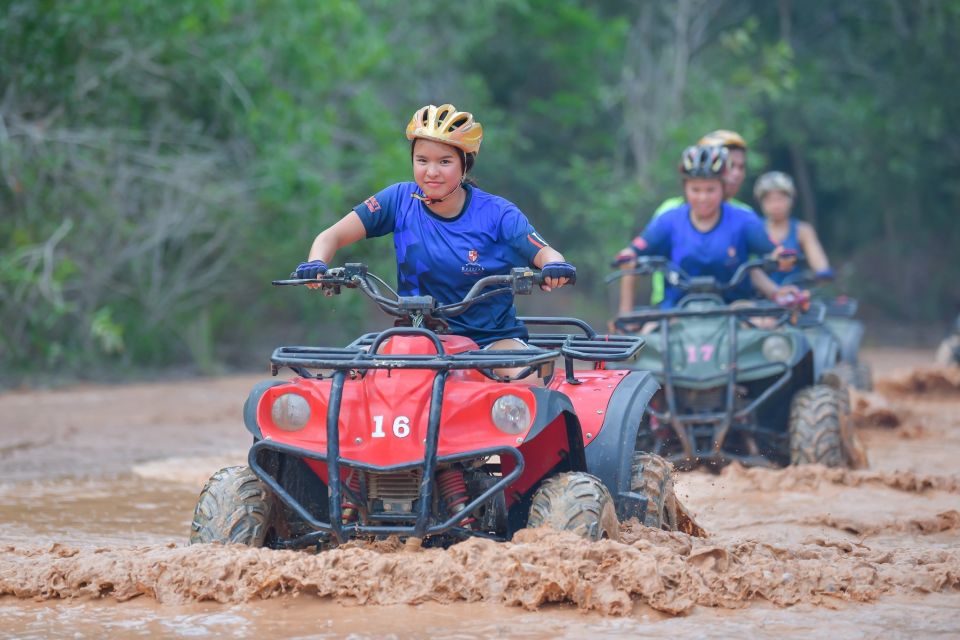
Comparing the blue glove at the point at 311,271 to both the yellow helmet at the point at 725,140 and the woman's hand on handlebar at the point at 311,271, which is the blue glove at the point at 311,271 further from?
the yellow helmet at the point at 725,140

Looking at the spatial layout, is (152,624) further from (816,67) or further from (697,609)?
(816,67)

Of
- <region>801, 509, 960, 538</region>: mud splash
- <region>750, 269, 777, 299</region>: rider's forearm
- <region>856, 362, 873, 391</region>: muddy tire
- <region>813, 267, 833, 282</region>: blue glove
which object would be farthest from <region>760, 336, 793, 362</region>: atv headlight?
<region>856, 362, 873, 391</region>: muddy tire

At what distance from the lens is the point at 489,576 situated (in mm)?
4816

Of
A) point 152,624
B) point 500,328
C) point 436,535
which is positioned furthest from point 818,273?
point 152,624

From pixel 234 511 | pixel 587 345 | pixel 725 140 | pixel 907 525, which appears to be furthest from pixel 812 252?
pixel 234 511

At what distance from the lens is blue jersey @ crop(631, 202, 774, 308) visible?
952 cm

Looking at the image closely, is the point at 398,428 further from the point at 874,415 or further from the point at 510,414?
the point at 874,415

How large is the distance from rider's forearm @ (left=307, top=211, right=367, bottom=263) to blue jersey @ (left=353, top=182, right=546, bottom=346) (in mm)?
42

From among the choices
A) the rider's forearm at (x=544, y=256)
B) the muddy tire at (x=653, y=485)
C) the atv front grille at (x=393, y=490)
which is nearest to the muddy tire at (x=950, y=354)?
the muddy tire at (x=653, y=485)

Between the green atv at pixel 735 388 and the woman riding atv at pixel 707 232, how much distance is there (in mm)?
236

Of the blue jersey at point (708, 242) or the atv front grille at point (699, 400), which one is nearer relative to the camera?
the atv front grille at point (699, 400)

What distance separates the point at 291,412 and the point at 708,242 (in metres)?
4.90

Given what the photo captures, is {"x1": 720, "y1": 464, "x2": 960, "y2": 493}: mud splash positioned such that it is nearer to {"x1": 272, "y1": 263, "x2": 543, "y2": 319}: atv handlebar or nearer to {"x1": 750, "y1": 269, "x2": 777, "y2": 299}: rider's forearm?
{"x1": 750, "y1": 269, "x2": 777, "y2": 299}: rider's forearm

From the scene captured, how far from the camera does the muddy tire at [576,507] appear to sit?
16.4ft
